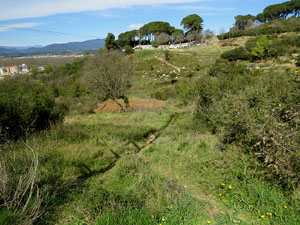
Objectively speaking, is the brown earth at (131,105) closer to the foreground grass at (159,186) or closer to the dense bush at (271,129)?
the foreground grass at (159,186)

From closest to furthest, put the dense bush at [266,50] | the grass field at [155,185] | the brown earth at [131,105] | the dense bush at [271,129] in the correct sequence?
the grass field at [155,185] < the dense bush at [271,129] < the brown earth at [131,105] < the dense bush at [266,50]

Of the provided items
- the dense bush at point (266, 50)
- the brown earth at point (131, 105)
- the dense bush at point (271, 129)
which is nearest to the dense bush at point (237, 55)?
the dense bush at point (266, 50)

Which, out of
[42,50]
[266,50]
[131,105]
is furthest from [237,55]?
[42,50]

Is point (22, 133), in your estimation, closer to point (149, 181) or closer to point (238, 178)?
point (149, 181)

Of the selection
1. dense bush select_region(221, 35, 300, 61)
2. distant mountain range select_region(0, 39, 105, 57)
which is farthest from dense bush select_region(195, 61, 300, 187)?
distant mountain range select_region(0, 39, 105, 57)

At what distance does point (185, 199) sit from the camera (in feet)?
11.2

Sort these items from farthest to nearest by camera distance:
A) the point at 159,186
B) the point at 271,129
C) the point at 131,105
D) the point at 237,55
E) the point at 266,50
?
the point at 237,55, the point at 266,50, the point at 131,105, the point at 271,129, the point at 159,186

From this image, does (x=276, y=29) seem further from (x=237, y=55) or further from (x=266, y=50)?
(x=237, y=55)

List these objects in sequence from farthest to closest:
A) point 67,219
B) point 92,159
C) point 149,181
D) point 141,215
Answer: point 92,159 → point 149,181 → point 67,219 → point 141,215

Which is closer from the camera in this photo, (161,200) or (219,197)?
(161,200)

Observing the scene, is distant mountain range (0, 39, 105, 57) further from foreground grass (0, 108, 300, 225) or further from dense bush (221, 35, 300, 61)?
foreground grass (0, 108, 300, 225)

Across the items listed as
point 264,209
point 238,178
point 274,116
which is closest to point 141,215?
point 264,209

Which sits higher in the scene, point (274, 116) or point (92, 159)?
point (274, 116)

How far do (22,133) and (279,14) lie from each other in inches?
3375
